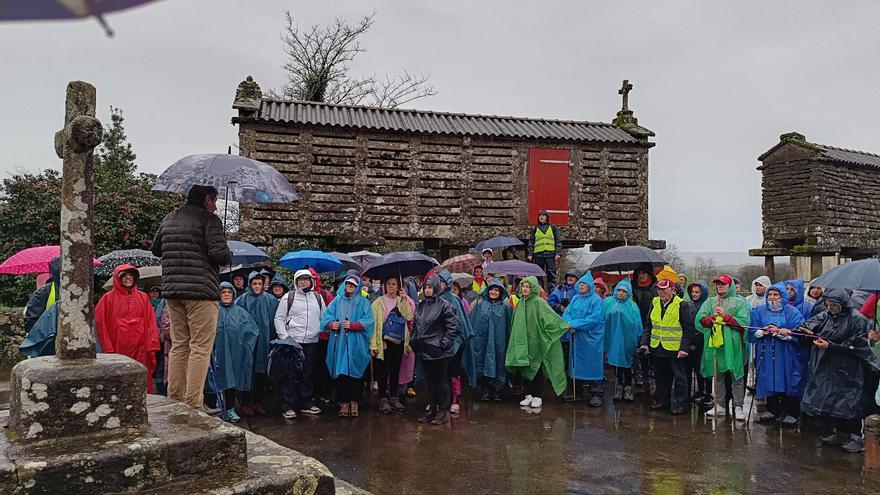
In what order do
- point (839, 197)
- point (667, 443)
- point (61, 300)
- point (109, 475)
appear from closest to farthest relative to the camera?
point (109, 475) → point (61, 300) → point (667, 443) → point (839, 197)

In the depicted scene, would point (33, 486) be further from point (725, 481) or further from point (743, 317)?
point (743, 317)

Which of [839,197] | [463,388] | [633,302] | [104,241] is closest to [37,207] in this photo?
[104,241]

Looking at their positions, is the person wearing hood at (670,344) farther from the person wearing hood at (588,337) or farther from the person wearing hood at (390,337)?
the person wearing hood at (390,337)

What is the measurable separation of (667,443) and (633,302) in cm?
283

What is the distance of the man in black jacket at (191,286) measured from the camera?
5.02 meters

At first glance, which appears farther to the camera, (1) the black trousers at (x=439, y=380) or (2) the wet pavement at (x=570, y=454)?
(1) the black trousers at (x=439, y=380)

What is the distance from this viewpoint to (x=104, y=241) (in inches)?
598

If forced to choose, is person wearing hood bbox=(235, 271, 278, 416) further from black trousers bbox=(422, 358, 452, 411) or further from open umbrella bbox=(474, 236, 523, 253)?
open umbrella bbox=(474, 236, 523, 253)

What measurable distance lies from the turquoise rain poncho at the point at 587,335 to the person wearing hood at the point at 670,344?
74 centimetres

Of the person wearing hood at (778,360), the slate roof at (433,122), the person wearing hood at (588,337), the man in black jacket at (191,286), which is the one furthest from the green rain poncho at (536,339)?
the slate roof at (433,122)

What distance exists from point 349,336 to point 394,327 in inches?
25.4

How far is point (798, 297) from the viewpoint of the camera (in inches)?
343

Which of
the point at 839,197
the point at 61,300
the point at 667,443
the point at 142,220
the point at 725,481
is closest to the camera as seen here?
the point at 61,300

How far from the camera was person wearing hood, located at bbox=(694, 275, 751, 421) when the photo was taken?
777 cm
